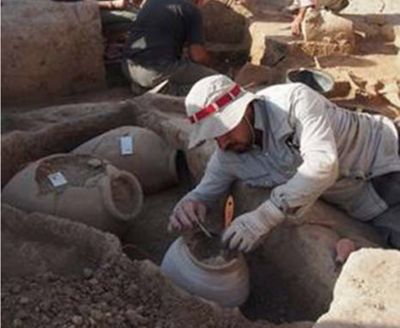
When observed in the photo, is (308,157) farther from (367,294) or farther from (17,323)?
(17,323)

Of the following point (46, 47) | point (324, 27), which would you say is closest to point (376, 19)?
point (324, 27)

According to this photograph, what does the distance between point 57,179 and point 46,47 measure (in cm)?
270

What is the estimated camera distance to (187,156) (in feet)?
17.0

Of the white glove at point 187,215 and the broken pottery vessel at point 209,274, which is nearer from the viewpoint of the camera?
the broken pottery vessel at point 209,274

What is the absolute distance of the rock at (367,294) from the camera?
3.05 m

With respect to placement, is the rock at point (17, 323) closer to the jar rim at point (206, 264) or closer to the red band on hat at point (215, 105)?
the jar rim at point (206, 264)

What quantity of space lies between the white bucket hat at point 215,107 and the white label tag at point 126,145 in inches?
45.0

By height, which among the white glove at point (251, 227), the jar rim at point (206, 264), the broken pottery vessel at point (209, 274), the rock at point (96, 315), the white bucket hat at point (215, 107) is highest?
the white bucket hat at point (215, 107)

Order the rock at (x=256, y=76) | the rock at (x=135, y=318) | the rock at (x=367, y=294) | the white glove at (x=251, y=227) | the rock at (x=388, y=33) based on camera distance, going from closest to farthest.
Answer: the rock at (x=367, y=294)
the rock at (x=135, y=318)
the white glove at (x=251, y=227)
the rock at (x=256, y=76)
the rock at (x=388, y=33)

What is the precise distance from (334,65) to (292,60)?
0.43 meters

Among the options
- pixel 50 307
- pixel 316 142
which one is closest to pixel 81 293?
pixel 50 307

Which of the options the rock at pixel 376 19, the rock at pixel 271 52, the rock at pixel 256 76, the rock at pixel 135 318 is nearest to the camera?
the rock at pixel 135 318

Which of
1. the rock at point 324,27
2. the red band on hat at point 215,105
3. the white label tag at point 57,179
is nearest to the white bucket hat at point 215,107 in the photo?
the red band on hat at point 215,105

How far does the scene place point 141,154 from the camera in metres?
5.05
